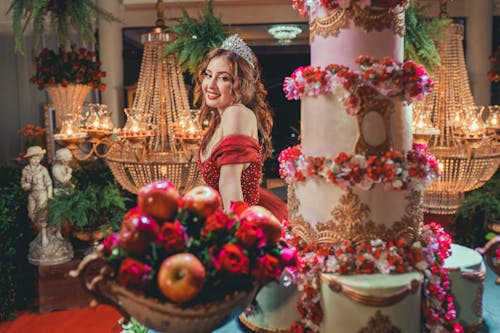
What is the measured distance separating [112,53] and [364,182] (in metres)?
4.65

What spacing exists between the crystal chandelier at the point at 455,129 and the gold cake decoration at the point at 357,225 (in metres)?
1.50

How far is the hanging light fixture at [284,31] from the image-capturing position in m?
5.90

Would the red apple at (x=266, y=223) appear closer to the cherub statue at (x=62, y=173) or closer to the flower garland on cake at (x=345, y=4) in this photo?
the flower garland on cake at (x=345, y=4)

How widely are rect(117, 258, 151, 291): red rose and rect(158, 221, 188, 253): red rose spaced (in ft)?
0.28

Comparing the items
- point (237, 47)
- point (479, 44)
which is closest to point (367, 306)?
point (237, 47)

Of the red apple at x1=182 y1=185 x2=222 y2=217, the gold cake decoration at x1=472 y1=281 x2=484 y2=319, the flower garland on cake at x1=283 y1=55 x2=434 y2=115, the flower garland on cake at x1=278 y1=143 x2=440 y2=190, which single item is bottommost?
the gold cake decoration at x1=472 y1=281 x2=484 y2=319

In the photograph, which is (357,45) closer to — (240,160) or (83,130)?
(240,160)

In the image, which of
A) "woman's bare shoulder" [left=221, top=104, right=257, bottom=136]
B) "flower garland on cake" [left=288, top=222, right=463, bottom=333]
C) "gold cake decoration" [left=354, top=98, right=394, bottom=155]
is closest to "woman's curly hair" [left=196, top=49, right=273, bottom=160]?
"woman's bare shoulder" [left=221, top=104, right=257, bottom=136]

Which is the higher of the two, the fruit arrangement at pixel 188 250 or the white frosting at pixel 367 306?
the fruit arrangement at pixel 188 250

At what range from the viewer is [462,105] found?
3.97m

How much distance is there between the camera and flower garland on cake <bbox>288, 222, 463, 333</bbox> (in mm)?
2029

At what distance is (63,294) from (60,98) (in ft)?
7.01

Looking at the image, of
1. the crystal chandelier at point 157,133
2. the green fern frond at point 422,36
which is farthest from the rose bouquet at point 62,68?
the green fern frond at point 422,36

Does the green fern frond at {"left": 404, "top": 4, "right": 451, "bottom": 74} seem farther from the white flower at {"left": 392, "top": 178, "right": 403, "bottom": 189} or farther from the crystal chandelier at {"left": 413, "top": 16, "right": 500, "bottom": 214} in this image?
the white flower at {"left": 392, "top": 178, "right": 403, "bottom": 189}
